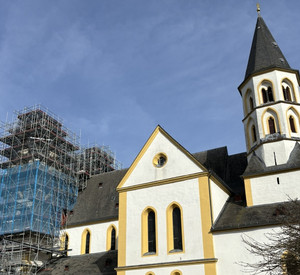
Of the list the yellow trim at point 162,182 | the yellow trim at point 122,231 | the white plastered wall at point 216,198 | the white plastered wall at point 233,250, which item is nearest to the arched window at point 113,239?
the yellow trim at point 122,231

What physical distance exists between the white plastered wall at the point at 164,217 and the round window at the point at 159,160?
1.61 metres

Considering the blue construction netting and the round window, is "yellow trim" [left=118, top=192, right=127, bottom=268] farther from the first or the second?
the blue construction netting

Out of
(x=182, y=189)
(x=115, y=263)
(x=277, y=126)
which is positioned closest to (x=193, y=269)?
(x=182, y=189)

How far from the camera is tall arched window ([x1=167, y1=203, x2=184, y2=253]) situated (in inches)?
948

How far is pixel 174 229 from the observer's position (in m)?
24.7

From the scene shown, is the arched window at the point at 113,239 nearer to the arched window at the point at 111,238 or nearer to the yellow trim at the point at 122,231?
the arched window at the point at 111,238

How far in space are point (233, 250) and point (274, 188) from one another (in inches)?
195

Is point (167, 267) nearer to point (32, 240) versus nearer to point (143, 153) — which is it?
point (143, 153)

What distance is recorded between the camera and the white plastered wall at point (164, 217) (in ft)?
77.2

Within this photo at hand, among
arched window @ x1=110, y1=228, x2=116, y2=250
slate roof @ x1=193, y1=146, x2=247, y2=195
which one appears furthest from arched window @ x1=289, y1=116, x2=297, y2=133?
arched window @ x1=110, y1=228, x2=116, y2=250

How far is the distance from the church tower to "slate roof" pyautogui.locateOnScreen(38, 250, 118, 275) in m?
12.9

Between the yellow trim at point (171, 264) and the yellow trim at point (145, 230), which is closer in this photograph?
the yellow trim at point (171, 264)

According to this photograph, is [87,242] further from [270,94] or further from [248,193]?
[270,94]

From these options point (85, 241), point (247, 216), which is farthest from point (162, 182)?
point (85, 241)
